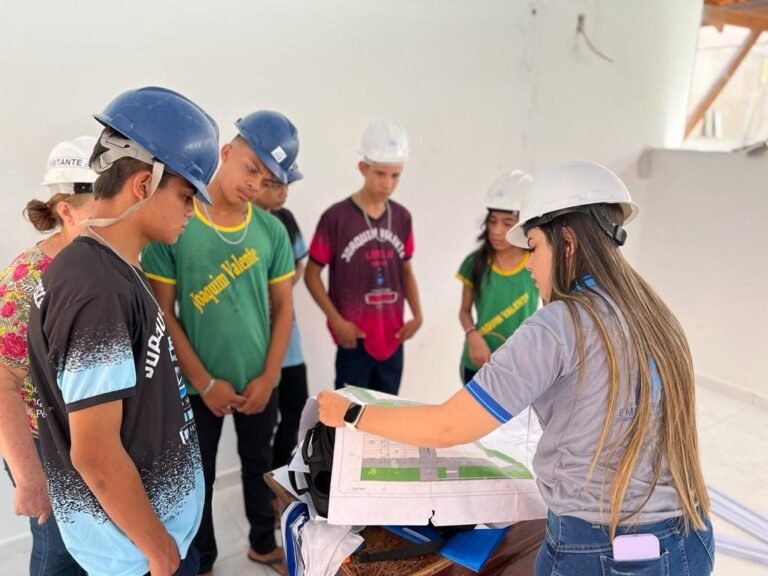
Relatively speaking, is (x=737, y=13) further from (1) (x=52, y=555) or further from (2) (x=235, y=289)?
(1) (x=52, y=555)

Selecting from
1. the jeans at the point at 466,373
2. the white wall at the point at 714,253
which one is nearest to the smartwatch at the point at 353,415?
the jeans at the point at 466,373

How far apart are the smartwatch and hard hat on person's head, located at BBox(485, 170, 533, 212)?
112cm

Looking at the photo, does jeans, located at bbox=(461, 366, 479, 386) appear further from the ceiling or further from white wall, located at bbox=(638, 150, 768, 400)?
the ceiling

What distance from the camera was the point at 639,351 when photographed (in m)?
0.87

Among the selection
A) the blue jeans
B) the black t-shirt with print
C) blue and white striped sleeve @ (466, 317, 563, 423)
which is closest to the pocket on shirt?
the blue jeans

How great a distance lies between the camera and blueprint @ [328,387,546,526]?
38.4 inches

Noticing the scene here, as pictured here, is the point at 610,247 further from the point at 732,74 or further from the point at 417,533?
the point at 732,74

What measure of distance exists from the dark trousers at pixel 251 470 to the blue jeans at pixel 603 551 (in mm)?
1060

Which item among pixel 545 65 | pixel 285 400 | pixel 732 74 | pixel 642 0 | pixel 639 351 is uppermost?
pixel 642 0

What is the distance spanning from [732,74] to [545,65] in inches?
63.8

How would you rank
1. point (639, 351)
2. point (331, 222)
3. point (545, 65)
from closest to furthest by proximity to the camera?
point (639, 351)
point (331, 222)
point (545, 65)

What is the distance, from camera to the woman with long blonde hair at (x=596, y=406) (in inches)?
34.1

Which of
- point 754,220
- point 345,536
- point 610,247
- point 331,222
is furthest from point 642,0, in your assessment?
point 345,536

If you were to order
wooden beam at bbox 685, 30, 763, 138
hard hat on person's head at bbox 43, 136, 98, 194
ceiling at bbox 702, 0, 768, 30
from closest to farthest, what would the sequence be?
hard hat on person's head at bbox 43, 136, 98, 194 < ceiling at bbox 702, 0, 768, 30 < wooden beam at bbox 685, 30, 763, 138
